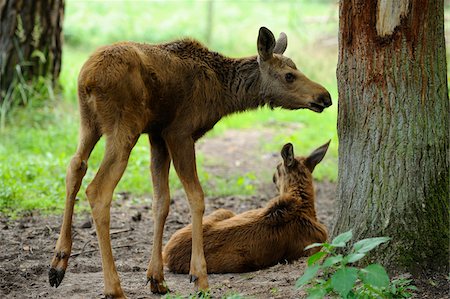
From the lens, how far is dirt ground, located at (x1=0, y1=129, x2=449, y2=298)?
258 inches

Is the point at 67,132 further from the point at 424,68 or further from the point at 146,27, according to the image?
the point at 146,27

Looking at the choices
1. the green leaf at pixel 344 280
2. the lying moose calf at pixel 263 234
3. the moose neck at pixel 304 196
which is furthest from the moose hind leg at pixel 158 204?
the green leaf at pixel 344 280

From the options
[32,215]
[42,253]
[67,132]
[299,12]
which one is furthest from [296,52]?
[42,253]

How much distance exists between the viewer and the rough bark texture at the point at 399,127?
636 cm

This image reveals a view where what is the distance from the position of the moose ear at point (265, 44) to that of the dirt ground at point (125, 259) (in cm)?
206

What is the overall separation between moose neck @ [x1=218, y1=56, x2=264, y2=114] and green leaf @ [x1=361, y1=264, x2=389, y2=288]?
8.78ft

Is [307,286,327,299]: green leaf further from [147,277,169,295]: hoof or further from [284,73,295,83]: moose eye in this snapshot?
[284,73,295,83]: moose eye

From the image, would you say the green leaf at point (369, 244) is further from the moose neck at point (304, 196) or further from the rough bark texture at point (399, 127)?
the moose neck at point (304, 196)

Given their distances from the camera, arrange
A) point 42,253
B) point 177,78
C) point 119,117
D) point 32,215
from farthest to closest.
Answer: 1. point 32,215
2. point 42,253
3. point 177,78
4. point 119,117

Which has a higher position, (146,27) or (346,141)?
(146,27)

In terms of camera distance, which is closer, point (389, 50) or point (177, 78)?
point (389, 50)

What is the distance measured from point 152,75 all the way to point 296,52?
538 inches

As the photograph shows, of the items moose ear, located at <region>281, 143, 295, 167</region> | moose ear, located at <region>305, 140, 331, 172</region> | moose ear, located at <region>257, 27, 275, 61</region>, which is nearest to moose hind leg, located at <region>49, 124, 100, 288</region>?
moose ear, located at <region>257, 27, 275, 61</region>

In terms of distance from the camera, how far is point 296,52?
19953 mm
